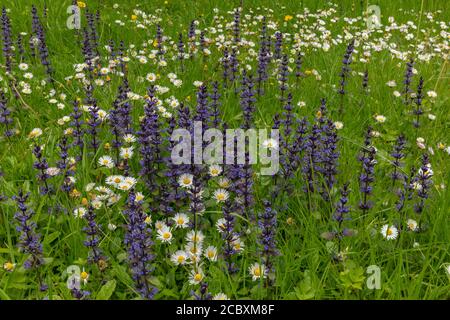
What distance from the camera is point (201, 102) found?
3557 mm

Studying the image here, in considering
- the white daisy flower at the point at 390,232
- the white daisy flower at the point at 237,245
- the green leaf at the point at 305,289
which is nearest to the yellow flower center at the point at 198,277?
the white daisy flower at the point at 237,245

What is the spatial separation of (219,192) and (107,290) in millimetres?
1006

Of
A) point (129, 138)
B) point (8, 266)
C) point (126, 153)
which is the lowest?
point (8, 266)

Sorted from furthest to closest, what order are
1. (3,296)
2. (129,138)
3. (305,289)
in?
(129,138) → (305,289) → (3,296)

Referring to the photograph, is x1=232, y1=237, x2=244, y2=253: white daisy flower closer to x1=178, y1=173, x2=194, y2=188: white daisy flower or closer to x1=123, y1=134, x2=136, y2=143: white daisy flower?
x1=178, y1=173, x2=194, y2=188: white daisy flower

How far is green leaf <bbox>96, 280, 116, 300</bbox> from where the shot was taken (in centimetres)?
262

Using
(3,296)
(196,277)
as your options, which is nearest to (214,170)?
(196,277)

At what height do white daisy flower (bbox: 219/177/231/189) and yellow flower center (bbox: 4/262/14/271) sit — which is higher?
white daisy flower (bbox: 219/177/231/189)

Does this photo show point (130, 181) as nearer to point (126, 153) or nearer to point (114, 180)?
point (114, 180)

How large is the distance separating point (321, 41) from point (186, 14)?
2.09 m

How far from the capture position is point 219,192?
329cm

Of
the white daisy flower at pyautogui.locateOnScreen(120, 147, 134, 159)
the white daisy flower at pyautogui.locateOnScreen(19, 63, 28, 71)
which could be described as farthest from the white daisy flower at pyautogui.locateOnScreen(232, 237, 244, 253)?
the white daisy flower at pyautogui.locateOnScreen(19, 63, 28, 71)

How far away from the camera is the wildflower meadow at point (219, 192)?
2697mm
